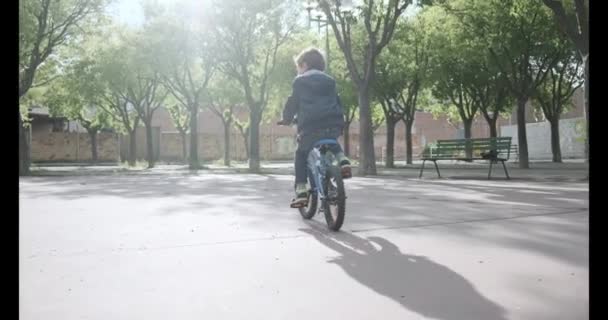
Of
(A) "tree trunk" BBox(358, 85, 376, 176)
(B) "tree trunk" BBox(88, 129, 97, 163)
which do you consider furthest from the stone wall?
(B) "tree trunk" BBox(88, 129, 97, 163)

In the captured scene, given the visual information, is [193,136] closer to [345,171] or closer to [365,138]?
[365,138]

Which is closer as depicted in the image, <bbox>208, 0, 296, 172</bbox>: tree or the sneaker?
the sneaker

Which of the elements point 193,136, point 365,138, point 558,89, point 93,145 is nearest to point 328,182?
point 365,138

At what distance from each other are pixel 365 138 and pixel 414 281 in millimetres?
14165

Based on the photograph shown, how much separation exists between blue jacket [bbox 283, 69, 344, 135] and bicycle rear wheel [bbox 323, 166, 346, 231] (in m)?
0.52

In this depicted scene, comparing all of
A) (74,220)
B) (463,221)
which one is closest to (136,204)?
(74,220)

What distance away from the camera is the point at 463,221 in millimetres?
5590

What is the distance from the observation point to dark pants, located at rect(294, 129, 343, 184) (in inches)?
211

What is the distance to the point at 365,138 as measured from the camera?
676 inches

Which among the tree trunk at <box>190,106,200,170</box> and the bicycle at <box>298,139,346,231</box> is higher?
the tree trunk at <box>190,106,200,170</box>

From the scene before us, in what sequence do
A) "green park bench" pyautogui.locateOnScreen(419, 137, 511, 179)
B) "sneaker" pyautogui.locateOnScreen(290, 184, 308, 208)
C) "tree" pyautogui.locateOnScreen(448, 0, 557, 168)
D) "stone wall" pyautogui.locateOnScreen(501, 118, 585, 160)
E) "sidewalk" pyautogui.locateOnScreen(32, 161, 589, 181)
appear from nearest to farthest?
"sneaker" pyautogui.locateOnScreen(290, 184, 308, 208) < "green park bench" pyautogui.locateOnScreen(419, 137, 511, 179) < "sidewalk" pyautogui.locateOnScreen(32, 161, 589, 181) < "tree" pyautogui.locateOnScreen(448, 0, 557, 168) < "stone wall" pyautogui.locateOnScreen(501, 118, 585, 160)

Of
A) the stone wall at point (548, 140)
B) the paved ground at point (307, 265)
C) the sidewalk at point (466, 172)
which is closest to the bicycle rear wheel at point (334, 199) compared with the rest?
the paved ground at point (307, 265)

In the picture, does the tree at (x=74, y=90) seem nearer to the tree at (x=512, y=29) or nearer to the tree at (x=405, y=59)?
the tree at (x=405, y=59)

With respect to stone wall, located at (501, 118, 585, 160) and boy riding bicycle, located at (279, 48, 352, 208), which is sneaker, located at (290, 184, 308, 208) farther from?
stone wall, located at (501, 118, 585, 160)
